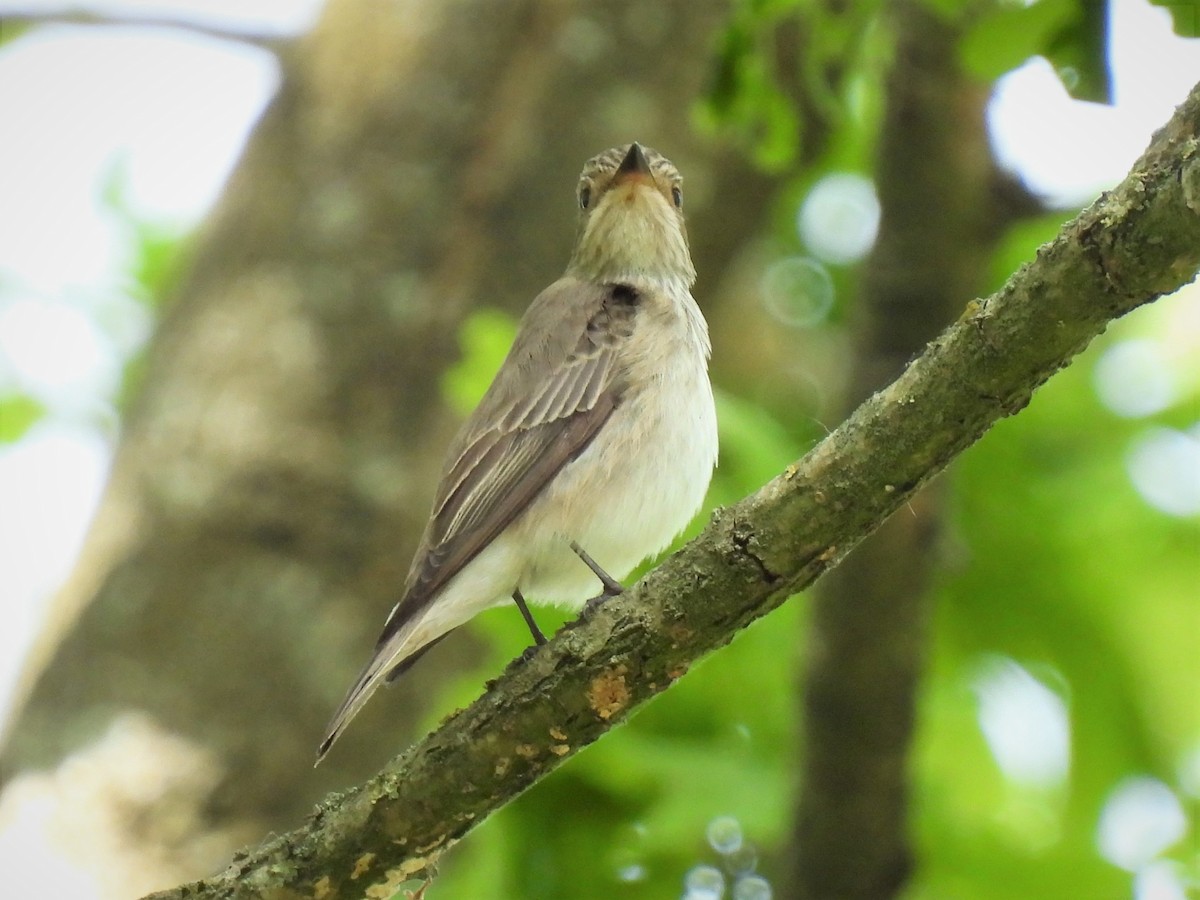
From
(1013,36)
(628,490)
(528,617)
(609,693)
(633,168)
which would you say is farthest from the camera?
(633,168)

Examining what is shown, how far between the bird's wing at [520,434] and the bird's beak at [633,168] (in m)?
0.59

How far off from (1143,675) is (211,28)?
5.06 meters

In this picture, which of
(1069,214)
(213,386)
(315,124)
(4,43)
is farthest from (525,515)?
(4,43)

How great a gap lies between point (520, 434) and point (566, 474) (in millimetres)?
218

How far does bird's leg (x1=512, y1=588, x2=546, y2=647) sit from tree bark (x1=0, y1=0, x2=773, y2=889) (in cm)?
192

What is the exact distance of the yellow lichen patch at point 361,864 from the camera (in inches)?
120

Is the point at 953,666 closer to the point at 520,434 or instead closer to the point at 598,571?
the point at 598,571

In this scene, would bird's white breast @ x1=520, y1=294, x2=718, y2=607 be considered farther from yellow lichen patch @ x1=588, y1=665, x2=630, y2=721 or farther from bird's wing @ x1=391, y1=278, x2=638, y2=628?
yellow lichen patch @ x1=588, y1=665, x2=630, y2=721

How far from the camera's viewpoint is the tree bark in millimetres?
5828

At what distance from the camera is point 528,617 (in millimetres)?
4000

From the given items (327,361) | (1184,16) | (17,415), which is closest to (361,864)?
(1184,16)

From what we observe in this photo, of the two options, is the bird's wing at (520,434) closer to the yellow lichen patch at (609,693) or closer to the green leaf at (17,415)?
the yellow lichen patch at (609,693)

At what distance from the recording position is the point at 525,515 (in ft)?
13.7

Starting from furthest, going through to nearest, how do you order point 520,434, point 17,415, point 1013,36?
point 17,415, point 520,434, point 1013,36
